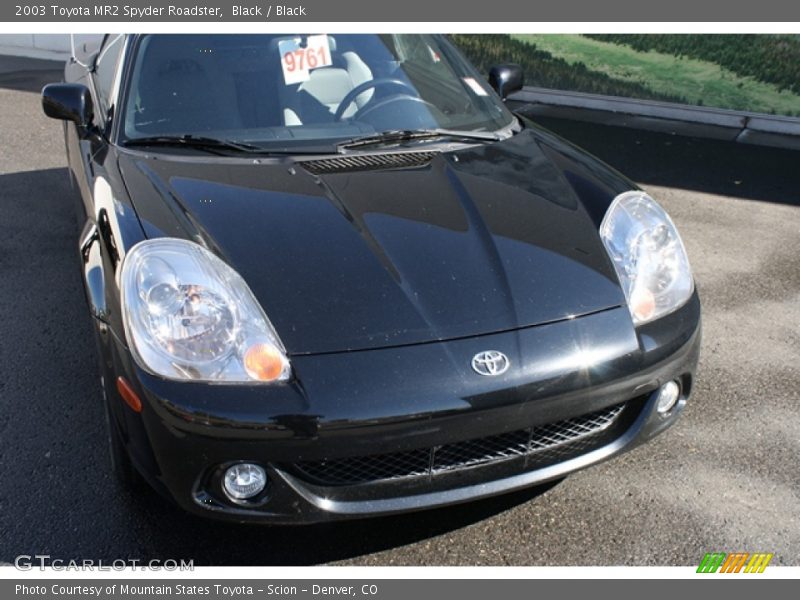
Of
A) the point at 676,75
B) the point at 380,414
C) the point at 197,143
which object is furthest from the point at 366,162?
the point at 676,75

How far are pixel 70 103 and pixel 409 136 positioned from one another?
1.34 meters

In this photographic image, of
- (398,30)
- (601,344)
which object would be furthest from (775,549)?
(398,30)

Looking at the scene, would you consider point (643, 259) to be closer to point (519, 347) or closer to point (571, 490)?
point (519, 347)

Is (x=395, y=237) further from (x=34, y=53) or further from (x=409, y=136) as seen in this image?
(x=34, y=53)

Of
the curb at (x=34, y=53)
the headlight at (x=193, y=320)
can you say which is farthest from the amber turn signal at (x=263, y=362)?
the curb at (x=34, y=53)

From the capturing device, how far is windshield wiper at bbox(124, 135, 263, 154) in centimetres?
289

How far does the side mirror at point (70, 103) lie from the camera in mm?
3215

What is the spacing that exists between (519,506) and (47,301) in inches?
100

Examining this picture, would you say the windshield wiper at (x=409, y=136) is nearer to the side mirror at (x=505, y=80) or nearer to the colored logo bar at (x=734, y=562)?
the side mirror at (x=505, y=80)

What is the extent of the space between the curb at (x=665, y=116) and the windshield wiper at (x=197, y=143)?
562 cm

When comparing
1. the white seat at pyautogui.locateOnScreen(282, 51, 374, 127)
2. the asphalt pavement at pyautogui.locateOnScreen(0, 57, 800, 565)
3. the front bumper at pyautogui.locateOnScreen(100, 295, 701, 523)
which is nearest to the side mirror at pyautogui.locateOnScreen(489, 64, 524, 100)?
the white seat at pyautogui.locateOnScreen(282, 51, 374, 127)

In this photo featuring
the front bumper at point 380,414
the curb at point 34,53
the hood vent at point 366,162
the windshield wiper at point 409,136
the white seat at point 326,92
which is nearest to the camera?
the front bumper at point 380,414

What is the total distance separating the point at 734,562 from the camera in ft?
7.91

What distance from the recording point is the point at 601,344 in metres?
2.26
